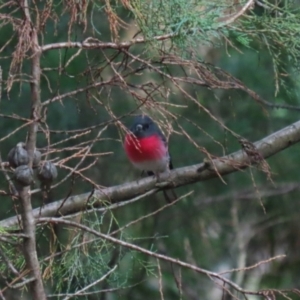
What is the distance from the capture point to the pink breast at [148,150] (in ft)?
12.5

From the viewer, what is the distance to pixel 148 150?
3.90 meters

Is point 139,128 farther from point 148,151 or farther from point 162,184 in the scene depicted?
point 162,184

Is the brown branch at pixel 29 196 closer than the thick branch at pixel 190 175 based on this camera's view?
Yes

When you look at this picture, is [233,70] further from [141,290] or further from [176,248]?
[141,290]

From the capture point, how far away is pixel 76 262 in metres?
1.92

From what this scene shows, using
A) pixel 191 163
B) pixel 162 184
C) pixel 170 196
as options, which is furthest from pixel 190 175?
pixel 191 163

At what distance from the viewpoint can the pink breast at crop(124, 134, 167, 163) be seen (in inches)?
149

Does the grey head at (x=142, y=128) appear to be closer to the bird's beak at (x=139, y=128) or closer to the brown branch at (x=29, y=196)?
the bird's beak at (x=139, y=128)

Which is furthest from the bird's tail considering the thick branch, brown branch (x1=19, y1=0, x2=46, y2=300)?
brown branch (x1=19, y1=0, x2=46, y2=300)

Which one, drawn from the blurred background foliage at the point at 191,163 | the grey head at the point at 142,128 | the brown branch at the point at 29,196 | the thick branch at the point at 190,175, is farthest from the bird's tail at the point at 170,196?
the brown branch at the point at 29,196

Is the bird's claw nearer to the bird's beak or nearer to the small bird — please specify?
the small bird

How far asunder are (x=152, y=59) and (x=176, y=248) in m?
2.68

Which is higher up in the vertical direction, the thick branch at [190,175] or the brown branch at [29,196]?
the brown branch at [29,196]

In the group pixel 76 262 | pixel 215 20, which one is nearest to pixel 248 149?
pixel 215 20
